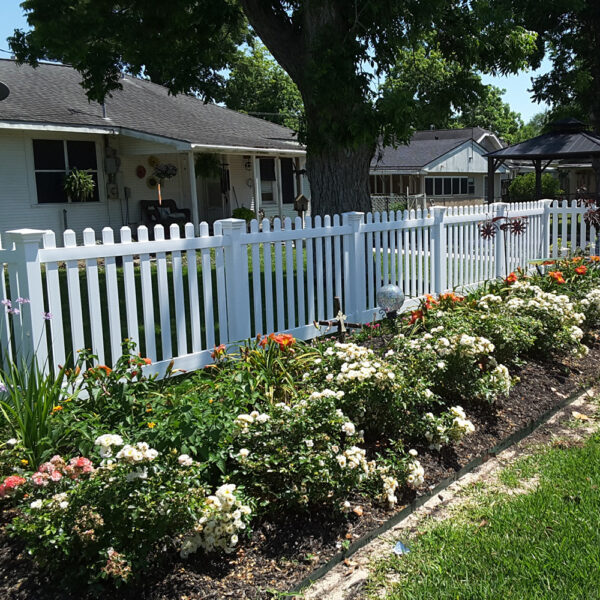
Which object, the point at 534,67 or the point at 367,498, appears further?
the point at 534,67

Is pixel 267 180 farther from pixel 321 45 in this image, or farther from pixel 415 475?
pixel 415 475

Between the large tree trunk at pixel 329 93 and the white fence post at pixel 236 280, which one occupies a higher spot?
the large tree trunk at pixel 329 93

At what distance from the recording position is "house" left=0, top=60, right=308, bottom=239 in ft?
50.6

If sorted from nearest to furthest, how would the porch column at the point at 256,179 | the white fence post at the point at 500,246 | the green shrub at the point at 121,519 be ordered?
the green shrub at the point at 121,519
the white fence post at the point at 500,246
the porch column at the point at 256,179

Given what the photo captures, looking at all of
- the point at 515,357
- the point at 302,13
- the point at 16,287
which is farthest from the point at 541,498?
the point at 302,13

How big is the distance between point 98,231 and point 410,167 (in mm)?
24405

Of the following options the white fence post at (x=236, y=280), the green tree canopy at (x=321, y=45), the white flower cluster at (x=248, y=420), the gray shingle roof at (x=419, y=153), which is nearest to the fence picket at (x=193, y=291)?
the white fence post at (x=236, y=280)

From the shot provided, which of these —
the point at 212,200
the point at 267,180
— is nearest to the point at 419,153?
the point at 267,180

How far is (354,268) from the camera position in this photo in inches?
284

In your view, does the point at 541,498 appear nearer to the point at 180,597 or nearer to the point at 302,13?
the point at 180,597

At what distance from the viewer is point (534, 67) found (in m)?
21.0

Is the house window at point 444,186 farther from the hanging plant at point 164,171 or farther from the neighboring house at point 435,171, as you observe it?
the hanging plant at point 164,171

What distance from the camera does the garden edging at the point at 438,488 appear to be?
3.02m

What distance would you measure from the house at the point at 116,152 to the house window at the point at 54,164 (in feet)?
0.08
